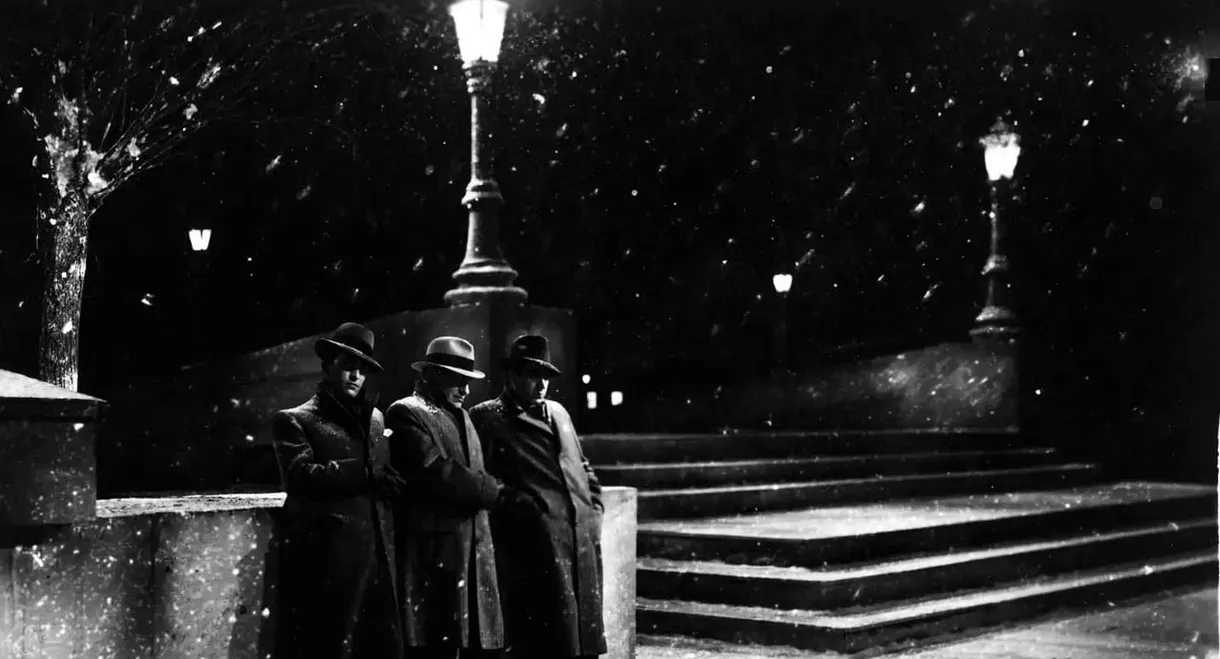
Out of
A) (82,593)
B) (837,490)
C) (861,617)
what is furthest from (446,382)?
(837,490)

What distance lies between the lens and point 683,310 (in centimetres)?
2908

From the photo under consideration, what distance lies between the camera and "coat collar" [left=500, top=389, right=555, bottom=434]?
6.30 m

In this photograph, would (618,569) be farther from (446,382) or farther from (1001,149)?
(1001,149)

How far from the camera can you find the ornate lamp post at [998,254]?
1614 centimetres

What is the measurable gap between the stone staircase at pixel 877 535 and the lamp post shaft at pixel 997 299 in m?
1.60

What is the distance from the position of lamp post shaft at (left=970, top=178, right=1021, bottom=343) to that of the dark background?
2.82 feet

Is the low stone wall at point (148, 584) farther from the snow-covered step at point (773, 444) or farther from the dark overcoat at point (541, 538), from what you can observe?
the snow-covered step at point (773, 444)

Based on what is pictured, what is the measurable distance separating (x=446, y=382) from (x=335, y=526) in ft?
3.32

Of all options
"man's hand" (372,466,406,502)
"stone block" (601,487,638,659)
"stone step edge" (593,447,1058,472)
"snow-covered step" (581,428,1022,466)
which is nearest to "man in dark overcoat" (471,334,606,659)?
"stone block" (601,487,638,659)

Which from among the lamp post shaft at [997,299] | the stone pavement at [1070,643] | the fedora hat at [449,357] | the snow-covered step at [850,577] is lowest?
the stone pavement at [1070,643]

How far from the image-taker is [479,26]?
1077 centimetres

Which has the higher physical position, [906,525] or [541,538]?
[541,538]

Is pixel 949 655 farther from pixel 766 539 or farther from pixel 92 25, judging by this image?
pixel 92 25

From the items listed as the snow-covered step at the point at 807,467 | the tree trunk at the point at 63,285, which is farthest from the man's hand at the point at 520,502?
the tree trunk at the point at 63,285
